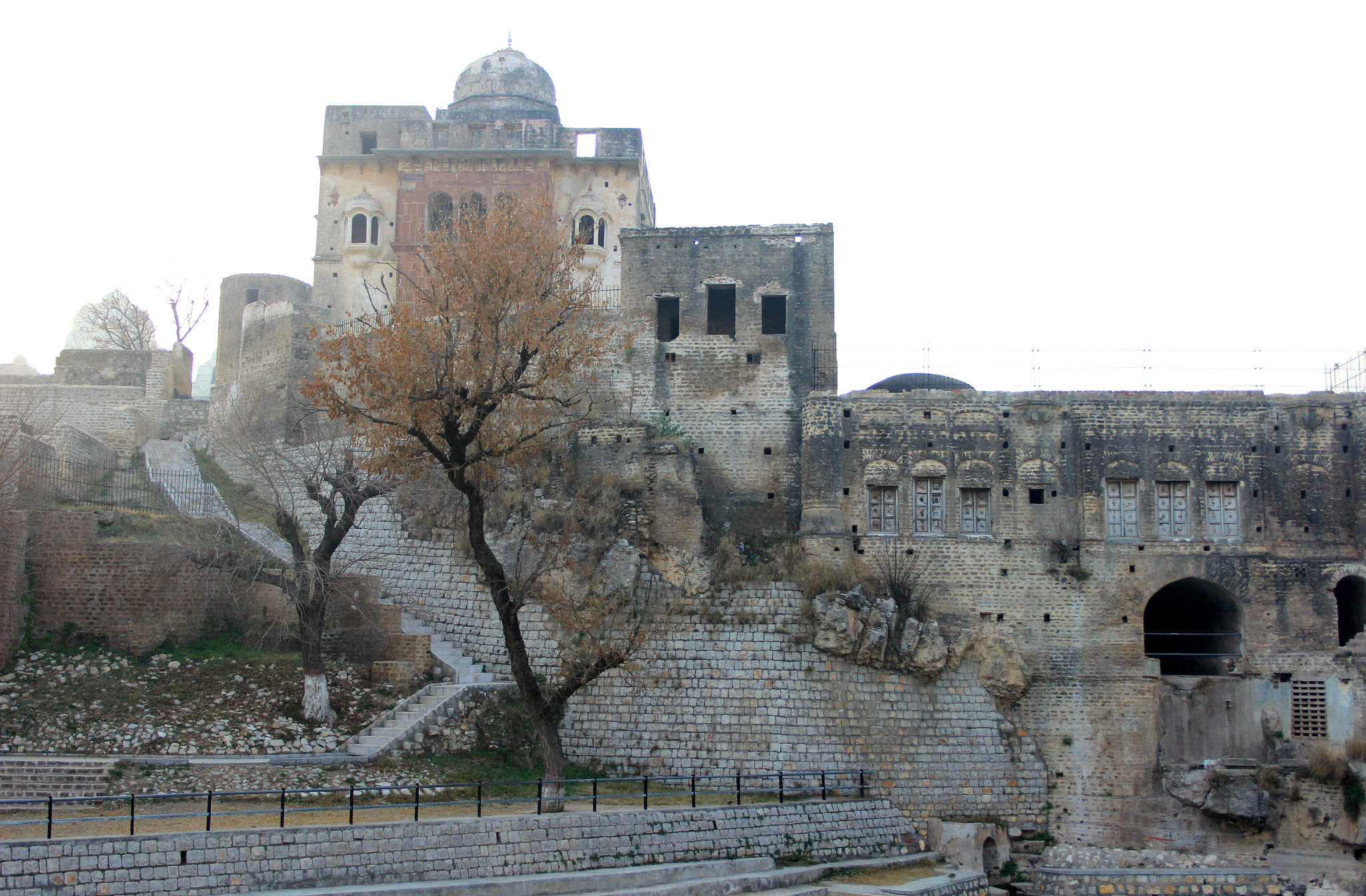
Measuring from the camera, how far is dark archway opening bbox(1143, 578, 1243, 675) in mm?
25484

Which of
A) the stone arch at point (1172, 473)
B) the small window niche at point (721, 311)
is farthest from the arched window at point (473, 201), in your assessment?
the stone arch at point (1172, 473)

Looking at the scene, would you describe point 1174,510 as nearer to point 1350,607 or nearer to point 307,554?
point 1350,607

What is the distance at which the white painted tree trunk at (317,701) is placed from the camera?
19875 millimetres

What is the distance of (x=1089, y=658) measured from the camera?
24859 mm

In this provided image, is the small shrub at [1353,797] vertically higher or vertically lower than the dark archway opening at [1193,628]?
lower

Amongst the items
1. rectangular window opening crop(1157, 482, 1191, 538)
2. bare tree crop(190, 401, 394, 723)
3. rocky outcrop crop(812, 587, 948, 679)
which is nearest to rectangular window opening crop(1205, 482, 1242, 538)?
rectangular window opening crop(1157, 482, 1191, 538)

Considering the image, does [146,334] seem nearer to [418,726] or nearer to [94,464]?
[94,464]

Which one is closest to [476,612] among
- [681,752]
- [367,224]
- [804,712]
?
[681,752]

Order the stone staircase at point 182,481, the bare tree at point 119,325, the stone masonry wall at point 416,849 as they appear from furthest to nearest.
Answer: the bare tree at point 119,325, the stone staircase at point 182,481, the stone masonry wall at point 416,849

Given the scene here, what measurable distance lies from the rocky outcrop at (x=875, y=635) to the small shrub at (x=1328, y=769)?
768cm

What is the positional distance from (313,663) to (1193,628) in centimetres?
1980

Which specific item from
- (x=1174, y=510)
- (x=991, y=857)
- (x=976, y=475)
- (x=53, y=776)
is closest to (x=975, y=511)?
(x=976, y=475)

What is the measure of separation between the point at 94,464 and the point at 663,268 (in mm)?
13773

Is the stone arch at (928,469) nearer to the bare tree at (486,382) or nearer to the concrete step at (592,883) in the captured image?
the bare tree at (486,382)
